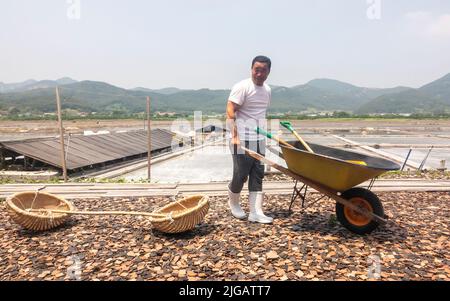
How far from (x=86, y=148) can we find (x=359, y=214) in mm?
10909

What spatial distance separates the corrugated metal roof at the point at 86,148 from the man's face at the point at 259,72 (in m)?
7.79

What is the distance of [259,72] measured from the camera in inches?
150

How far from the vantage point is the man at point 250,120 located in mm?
3852

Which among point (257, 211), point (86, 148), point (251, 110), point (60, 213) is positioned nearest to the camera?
point (251, 110)

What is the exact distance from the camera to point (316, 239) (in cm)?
363

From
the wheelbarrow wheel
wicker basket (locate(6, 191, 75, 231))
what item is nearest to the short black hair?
the wheelbarrow wheel

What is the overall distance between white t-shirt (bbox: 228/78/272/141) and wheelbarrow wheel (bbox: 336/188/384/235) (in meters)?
1.31

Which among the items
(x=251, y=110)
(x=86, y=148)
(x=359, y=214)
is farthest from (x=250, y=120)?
(x=86, y=148)

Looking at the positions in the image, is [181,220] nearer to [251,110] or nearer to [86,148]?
[251,110]

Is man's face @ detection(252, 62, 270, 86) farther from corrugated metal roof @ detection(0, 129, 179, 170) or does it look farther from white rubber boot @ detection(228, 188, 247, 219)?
corrugated metal roof @ detection(0, 129, 179, 170)

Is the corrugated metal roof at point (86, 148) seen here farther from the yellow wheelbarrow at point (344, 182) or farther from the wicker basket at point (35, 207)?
the yellow wheelbarrow at point (344, 182)

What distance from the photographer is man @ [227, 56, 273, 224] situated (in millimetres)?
3852

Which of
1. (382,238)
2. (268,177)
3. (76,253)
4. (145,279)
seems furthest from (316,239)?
(268,177)

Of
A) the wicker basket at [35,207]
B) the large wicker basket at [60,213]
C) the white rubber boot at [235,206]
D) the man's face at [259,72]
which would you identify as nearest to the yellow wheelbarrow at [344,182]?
the man's face at [259,72]
